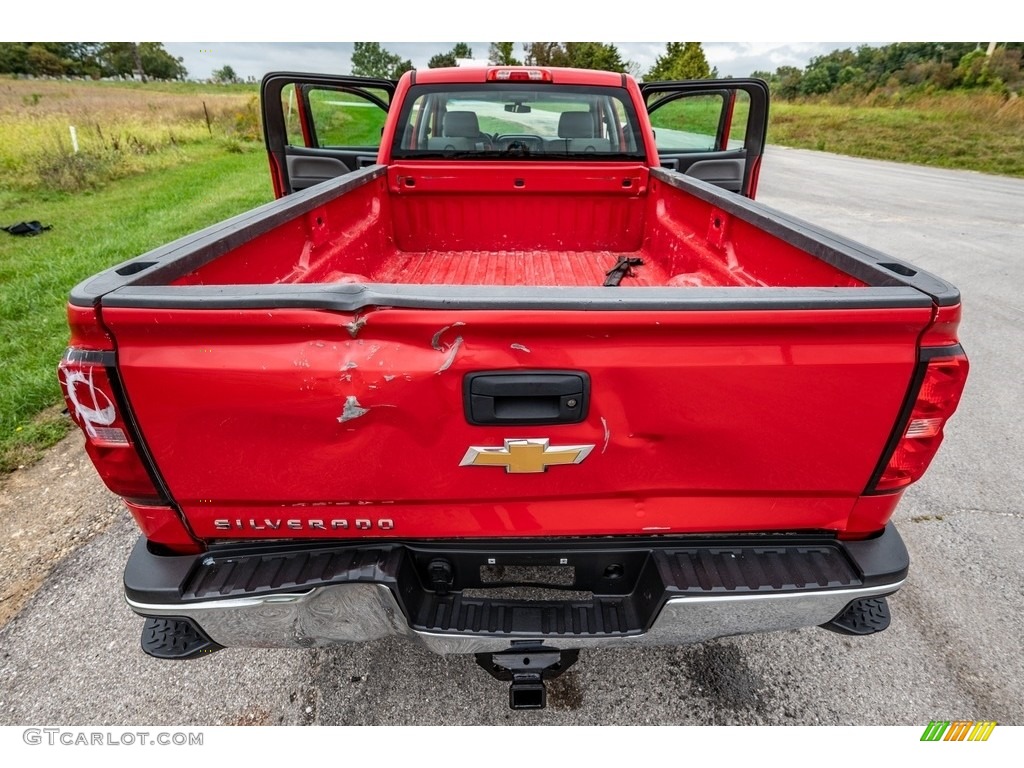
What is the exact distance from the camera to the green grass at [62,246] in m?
3.82

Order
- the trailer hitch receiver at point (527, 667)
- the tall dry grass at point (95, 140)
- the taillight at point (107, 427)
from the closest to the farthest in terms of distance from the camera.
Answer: the taillight at point (107, 427) → the trailer hitch receiver at point (527, 667) → the tall dry grass at point (95, 140)

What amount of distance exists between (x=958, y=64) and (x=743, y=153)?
4559 cm

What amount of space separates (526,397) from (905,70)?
5312 cm

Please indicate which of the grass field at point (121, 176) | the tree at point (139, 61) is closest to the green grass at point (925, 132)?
the grass field at point (121, 176)

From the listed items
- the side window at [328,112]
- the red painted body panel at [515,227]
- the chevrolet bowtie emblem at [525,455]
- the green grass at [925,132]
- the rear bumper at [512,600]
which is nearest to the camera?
the chevrolet bowtie emblem at [525,455]

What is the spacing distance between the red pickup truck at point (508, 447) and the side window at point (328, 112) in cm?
337

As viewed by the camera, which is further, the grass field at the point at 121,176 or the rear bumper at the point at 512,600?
the grass field at the point at 121,176

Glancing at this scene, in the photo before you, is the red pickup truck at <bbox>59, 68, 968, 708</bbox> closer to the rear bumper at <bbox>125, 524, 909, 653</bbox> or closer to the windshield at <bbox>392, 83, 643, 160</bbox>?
the rear bumper at <bbox>125, 524, 909, 653</bbox>

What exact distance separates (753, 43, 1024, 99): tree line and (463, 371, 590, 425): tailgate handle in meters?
34.4

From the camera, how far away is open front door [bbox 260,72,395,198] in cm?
415

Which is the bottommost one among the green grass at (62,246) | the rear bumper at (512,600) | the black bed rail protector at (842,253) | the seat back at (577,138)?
the green grass at (62,246)

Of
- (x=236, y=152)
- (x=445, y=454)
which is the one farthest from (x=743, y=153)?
(x=236, y=152)

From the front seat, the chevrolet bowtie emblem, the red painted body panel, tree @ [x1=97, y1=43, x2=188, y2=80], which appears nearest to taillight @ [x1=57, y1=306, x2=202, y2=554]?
the chevrolet bowtie emblem

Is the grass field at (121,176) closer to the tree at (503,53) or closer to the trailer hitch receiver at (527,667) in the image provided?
the trailer hitch receiver at (527,667)
